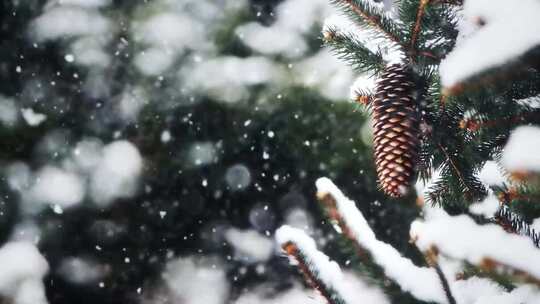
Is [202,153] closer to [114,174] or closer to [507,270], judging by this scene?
[114,174]

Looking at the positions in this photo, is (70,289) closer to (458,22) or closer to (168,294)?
(168,294)

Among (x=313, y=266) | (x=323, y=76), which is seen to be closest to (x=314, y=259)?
(x=313, y=266)

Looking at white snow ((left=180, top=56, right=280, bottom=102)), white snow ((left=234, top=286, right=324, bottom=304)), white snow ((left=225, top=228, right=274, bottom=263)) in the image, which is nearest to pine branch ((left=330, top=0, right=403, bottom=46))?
white snow ((left=180, top=56, right=280, bottom=102))

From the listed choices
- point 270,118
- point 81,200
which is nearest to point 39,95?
point 81,200

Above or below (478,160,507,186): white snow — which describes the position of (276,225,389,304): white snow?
below

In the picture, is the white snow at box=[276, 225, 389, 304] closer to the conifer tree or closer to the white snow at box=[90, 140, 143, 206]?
the conifer tree

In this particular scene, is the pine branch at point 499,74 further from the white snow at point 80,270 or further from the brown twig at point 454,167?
the white snow at point 80,270
